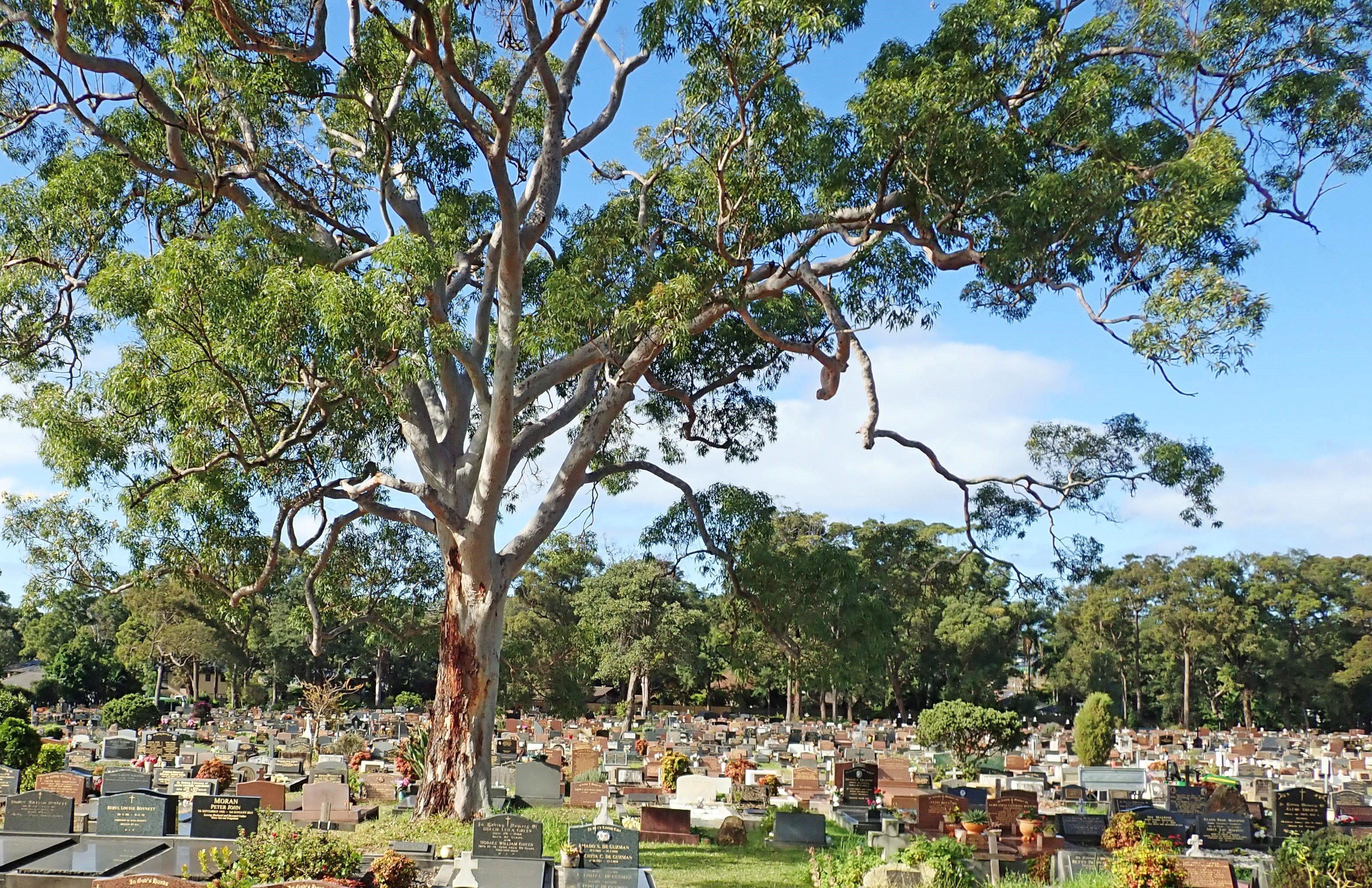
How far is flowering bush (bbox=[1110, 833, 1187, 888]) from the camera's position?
9977 millimetres

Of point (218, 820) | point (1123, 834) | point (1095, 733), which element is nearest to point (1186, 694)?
point (1095, 733)

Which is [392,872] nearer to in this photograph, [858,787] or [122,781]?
[122,781]

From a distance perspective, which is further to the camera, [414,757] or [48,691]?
[48,691]

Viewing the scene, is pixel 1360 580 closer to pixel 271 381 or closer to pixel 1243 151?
pixel 1243 151

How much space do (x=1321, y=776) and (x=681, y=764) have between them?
16.4 m

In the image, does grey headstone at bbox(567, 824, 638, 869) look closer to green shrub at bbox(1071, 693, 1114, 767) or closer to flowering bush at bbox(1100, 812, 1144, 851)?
flowering bush at bbox(1100, 812, 1144, 851)

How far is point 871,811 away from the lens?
1622cm

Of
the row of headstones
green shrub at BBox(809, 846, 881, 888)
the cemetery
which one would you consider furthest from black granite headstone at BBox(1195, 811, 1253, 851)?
the row of headstones

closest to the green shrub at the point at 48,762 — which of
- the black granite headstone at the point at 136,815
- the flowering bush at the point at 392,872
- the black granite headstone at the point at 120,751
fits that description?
the black granite headstone at the point at 120,751

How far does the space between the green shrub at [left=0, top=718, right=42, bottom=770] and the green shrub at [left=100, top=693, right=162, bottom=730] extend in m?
16.1

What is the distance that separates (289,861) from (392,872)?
0.86 m

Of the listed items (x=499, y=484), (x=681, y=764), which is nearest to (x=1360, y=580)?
(x=681, y=764)

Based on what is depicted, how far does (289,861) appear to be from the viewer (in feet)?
29.9

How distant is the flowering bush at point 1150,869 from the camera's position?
9.98 meters
